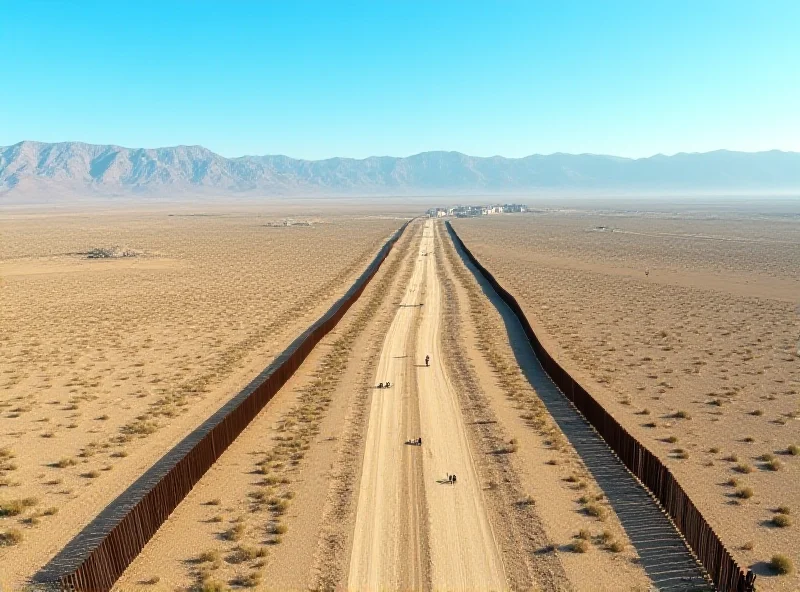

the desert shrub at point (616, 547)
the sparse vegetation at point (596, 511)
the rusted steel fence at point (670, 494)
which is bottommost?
the desert shrub at point (616, 547)

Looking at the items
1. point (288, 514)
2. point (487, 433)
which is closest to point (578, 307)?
point (487, 433)

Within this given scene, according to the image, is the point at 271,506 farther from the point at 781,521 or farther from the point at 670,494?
the point at 781,521

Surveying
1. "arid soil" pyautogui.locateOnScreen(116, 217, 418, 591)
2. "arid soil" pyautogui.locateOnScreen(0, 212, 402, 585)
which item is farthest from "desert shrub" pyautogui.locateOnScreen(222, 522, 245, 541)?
"arid soil" pyautogui.locateOnScreen(0, 212, 402, 585)

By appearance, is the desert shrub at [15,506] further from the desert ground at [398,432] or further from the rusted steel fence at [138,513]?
the rusted steel fence at [138,513]

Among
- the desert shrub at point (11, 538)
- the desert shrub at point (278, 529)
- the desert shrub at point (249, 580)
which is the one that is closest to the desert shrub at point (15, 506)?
the desert shrub at point (11, 538)

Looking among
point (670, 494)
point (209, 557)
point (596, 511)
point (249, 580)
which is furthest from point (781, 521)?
point (209, 557)
